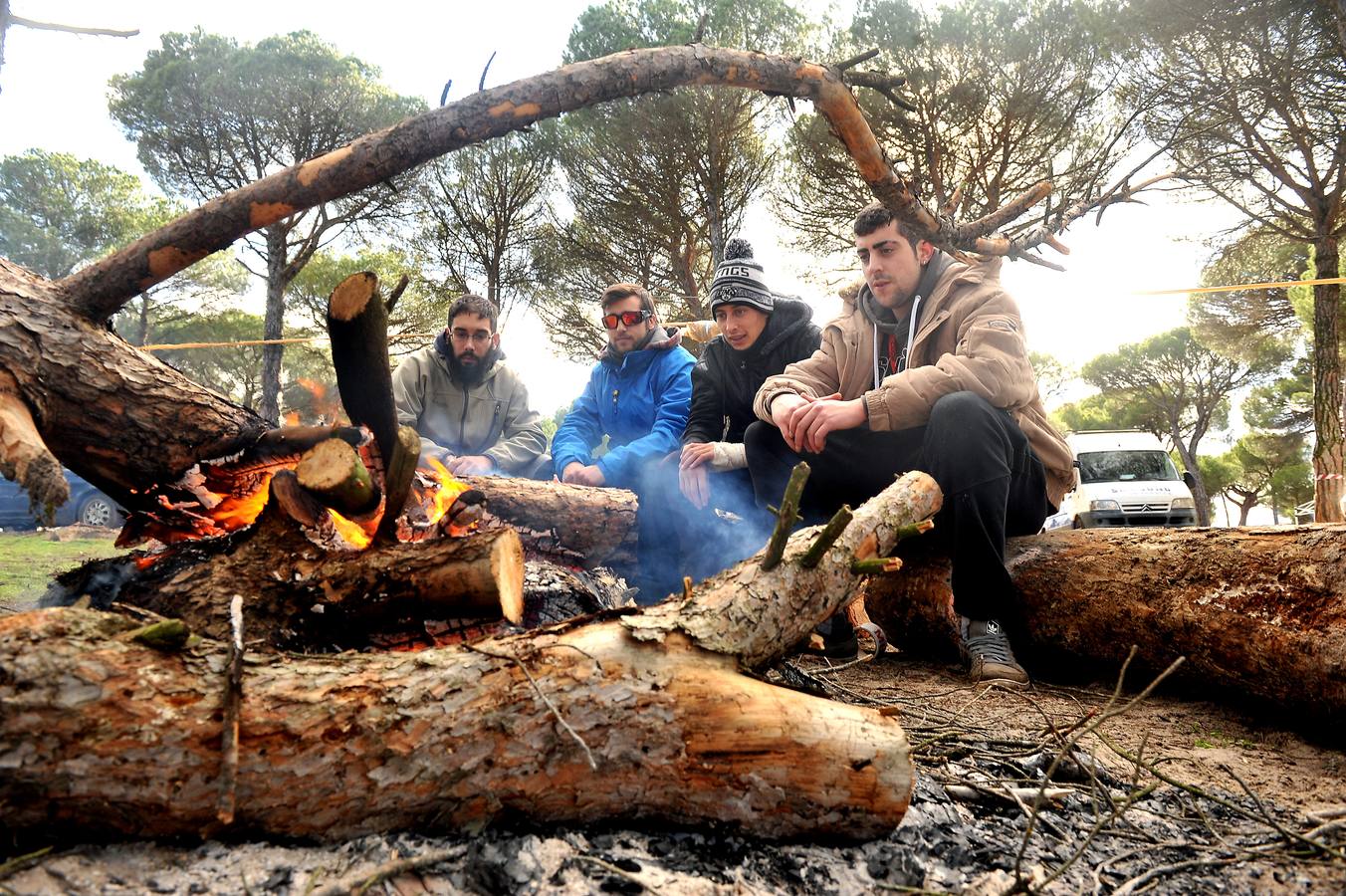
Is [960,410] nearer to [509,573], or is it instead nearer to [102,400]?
[509,573]

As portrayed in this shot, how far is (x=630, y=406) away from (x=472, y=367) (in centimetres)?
128

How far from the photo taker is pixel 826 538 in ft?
5.06

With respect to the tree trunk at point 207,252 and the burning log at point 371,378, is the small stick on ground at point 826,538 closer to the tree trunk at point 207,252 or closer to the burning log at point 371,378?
the burning log at point 371,378

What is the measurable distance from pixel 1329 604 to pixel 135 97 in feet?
66.2

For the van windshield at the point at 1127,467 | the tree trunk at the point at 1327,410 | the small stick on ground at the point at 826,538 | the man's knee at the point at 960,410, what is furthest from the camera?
the van windshield at the point at 1127,467

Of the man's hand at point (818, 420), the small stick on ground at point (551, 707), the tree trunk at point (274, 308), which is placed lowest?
the small stick on ground at point (551, 707)

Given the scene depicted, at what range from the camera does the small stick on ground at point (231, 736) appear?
3.44ft

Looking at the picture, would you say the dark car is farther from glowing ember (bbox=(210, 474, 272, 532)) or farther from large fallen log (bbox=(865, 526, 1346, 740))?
large fallen log (bbox=(865, 526, 1346, 740))

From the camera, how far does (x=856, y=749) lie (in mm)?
1257

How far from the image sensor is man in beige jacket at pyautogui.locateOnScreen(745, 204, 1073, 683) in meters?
2.59

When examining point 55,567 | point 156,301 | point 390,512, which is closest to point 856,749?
point 390,512

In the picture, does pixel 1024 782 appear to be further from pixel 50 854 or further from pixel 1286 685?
pixel 50 854

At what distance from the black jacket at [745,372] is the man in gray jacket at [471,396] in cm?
163

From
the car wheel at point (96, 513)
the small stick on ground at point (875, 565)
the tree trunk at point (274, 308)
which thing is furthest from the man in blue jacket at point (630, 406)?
the tree trunk at point (274, 308)
